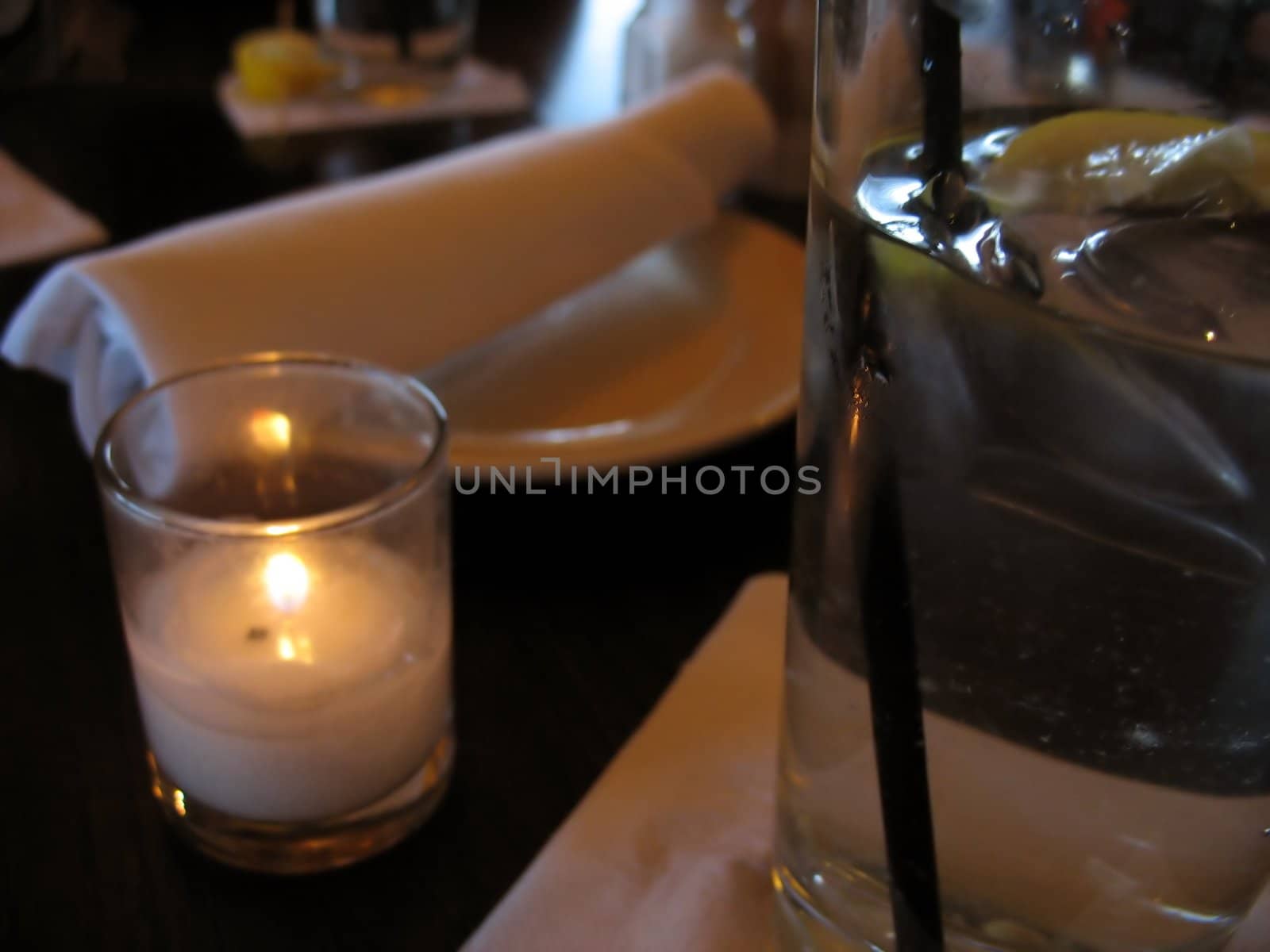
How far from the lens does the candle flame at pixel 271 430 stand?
42 cm

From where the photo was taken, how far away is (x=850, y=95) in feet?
0.89

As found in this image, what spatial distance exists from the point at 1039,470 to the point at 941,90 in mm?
95

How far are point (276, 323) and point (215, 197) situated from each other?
37cm

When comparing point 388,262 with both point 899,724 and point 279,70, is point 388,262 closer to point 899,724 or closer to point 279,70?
point 899,724

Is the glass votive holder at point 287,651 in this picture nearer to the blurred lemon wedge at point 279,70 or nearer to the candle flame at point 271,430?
the candle flame at point 271,430

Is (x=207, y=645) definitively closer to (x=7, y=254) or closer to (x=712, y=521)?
(x=712, y=521)

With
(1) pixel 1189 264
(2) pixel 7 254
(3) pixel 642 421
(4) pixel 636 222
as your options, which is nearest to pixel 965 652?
(1) pixel 1189 264

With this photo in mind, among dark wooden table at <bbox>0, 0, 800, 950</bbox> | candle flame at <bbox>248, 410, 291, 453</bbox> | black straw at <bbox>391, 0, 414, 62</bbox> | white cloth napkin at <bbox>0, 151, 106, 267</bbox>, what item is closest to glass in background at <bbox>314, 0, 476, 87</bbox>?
black straw at <bbox>391, 0, 414, 62</bbox>

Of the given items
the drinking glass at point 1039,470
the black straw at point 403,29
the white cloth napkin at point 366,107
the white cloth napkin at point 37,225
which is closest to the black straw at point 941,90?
the drinking glass at point 1039,470

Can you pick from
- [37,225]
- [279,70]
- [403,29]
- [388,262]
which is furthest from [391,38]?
[388,262]

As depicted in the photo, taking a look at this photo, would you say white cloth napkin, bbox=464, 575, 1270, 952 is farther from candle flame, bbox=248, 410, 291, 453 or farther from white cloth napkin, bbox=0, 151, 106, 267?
white cloth napkin, bbox=0, 151, 106, 267

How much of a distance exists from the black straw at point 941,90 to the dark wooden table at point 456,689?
0.23m

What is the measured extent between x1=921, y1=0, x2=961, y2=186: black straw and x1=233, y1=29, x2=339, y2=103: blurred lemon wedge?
862 mm

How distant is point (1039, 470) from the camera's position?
0.83ft
